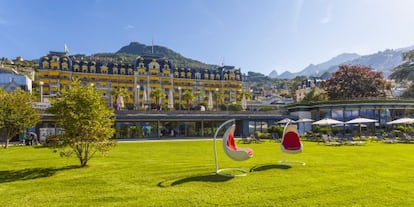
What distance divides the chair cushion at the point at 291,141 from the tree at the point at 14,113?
73.0ft

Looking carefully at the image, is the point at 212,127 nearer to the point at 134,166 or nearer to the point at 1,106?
the point at 1,106

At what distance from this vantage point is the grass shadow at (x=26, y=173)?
10812 mm

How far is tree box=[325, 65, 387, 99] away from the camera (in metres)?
54.9

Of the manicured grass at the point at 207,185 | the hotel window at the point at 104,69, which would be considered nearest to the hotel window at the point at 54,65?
the hotel window at the point at 104,69

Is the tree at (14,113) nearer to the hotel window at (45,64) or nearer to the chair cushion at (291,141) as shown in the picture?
the chair cushion at (291,141)

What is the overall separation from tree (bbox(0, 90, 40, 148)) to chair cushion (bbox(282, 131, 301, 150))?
73.0 feet

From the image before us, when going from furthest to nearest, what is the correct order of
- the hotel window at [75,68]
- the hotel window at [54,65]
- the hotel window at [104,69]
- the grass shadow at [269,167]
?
1. the hotel window at [104,69]
2. the hotel window at [75,68]
3. the hotel window at [54,65]
4. the grass shadow at [269,167]

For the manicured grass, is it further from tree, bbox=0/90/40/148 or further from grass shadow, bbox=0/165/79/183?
tree, bbox=0/90/40/148

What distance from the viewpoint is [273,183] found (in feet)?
31.2

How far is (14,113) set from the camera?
26.0 meters

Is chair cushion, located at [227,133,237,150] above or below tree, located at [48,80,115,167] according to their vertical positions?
below

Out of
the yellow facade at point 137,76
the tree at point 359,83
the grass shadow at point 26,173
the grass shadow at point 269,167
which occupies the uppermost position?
the yellow facade at point 137,76

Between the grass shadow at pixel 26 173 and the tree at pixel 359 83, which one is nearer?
the grass shadow at pixel 26 173

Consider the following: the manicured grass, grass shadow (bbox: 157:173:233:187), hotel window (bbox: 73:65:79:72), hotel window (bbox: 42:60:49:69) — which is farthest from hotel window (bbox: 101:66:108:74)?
grass shadow (bbox: 157:173:233:187)
